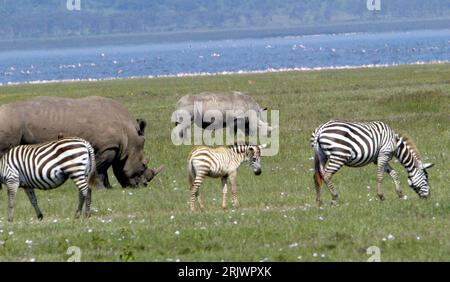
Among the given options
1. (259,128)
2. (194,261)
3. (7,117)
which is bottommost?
(194,261)

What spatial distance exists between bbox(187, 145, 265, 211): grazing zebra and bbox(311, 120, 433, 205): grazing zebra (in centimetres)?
125

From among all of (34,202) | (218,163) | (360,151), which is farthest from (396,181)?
(34,202)

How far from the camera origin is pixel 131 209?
70.7 feet

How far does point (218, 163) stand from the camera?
20.2 metres

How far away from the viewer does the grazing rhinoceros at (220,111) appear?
33.9 m

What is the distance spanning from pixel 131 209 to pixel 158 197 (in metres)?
1.64

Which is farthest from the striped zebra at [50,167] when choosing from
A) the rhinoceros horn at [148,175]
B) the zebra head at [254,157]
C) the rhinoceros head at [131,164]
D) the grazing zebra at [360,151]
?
the rhinoceros horn at [148,175]

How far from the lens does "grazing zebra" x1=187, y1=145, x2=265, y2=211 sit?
66.0ft

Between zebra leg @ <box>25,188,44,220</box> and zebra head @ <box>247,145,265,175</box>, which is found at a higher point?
zebra head @ <box>247,145,265,175</box>

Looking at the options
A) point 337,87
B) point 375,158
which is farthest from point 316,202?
point 337,87

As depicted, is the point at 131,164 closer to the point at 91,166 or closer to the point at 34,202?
the point at 34,202

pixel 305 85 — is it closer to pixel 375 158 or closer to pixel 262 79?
pixel 262 79

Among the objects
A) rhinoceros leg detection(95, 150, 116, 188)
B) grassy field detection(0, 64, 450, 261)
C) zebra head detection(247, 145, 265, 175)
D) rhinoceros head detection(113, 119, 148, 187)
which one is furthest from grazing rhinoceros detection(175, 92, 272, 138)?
zebra head detection(247, 145, 265, 175)

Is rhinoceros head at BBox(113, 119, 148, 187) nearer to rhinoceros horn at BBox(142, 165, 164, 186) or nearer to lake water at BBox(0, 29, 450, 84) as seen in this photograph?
rhinoceros horn at BBox(142, 165, 164, 186)
